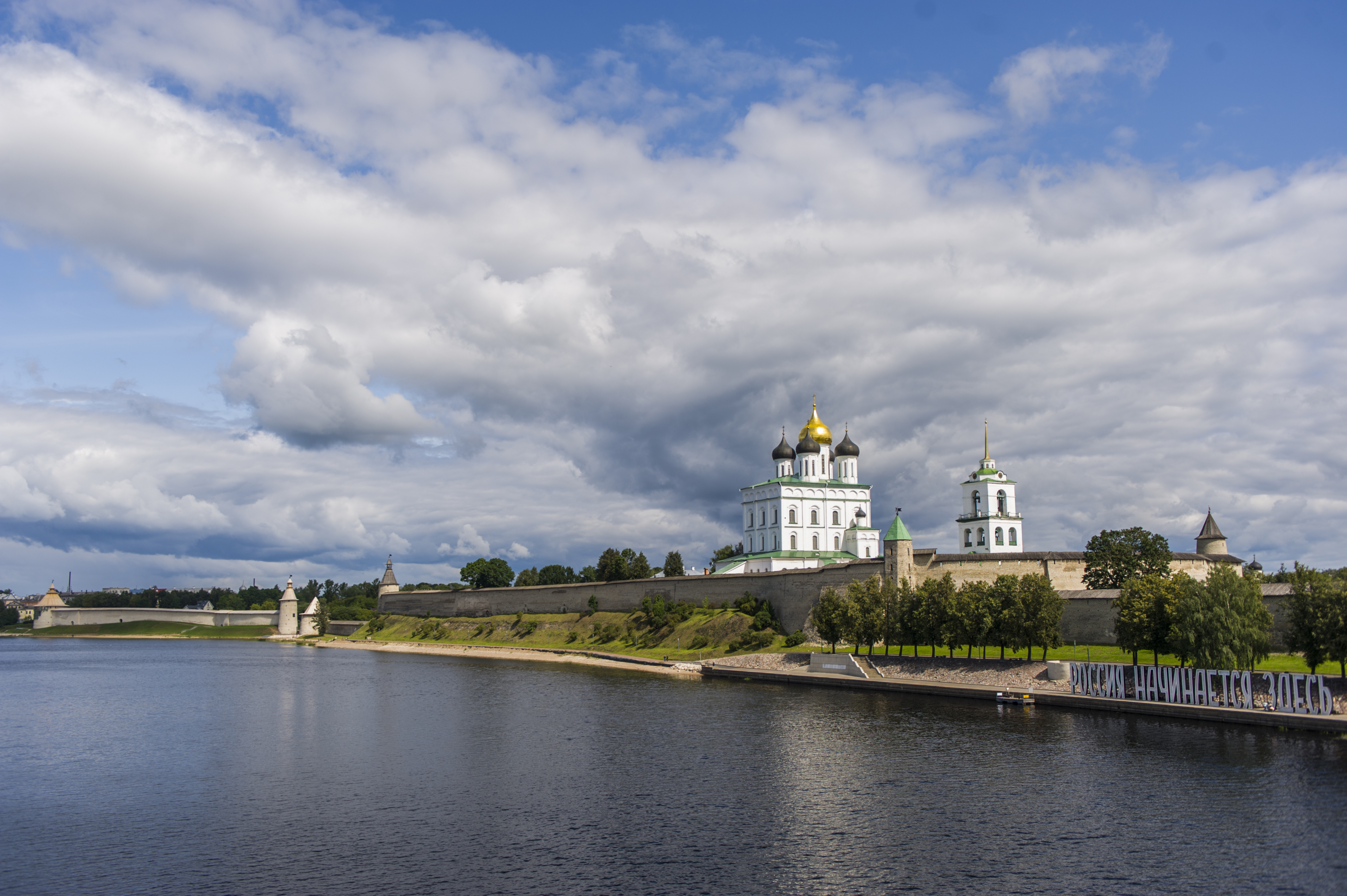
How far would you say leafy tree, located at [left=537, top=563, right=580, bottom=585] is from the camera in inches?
4828

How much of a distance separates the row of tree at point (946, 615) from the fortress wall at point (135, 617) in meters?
125

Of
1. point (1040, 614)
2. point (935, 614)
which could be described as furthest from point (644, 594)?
point (1040, 614)

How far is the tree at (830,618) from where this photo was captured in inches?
2240

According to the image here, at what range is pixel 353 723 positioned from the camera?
134 feet

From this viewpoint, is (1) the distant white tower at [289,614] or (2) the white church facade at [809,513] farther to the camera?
(1) the distant white tower at [289,614]

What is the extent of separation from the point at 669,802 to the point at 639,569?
232 ft

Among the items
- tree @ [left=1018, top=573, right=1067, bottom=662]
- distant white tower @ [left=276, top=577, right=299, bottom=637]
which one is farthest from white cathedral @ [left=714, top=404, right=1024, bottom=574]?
distant white tower @ [left=276, top=577, right=299, bottom=637]

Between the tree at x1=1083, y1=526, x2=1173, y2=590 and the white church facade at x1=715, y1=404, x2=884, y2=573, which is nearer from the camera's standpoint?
the tree at x1=1083, y1=526, x2=1173, y2=590

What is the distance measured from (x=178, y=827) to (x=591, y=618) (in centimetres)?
6487

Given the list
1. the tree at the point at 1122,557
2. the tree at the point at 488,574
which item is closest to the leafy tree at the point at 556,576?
the tree at the point at 488,574

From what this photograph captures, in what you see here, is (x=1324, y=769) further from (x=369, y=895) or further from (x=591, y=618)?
(x=591, y=618)

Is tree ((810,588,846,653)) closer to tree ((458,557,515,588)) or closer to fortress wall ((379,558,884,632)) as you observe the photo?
fortress wall ((379,558,884,632))

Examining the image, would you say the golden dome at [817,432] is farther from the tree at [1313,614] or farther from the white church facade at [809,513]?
the tree at [1313,614]

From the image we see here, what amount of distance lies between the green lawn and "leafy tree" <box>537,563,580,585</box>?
52144mm
